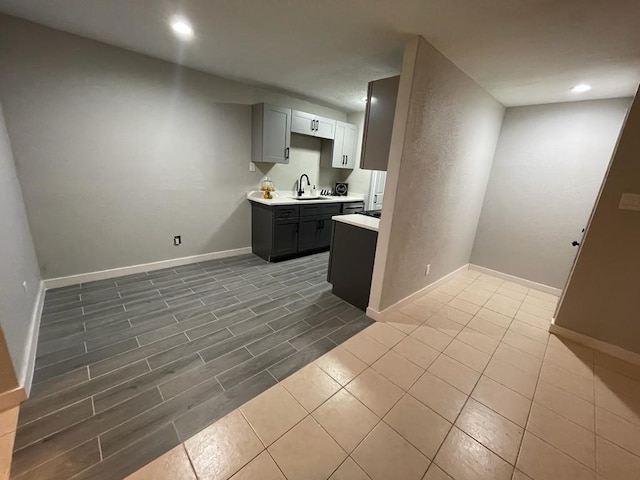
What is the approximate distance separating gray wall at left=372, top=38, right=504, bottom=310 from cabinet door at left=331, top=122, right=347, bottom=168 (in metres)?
2.18

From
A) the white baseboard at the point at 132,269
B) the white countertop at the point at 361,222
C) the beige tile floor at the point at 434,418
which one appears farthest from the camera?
the white baseboard at the point at 132,269

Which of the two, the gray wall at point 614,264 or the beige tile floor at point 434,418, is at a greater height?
the gray wall at point 614,264

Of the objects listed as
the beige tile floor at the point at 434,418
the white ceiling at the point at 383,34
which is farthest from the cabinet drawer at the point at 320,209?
the beige tile floor at the point at 434,418

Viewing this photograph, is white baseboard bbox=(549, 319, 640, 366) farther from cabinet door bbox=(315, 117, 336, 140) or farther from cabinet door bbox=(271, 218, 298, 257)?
cabinet door bbox=(315, 117, 336, 140)

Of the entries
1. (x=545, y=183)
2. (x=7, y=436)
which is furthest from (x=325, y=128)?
(x=7, y=436)

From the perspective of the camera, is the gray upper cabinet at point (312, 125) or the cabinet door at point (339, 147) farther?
the cabinet door at point (339, 147)

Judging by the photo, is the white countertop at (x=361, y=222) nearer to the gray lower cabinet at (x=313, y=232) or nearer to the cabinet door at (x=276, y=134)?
the gray lower cabinet at (x=313, y=232)

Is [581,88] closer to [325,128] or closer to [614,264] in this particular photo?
[614,264]

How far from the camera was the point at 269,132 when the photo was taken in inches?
143

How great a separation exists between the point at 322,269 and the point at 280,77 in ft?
8.26

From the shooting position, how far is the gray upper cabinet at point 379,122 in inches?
86.9

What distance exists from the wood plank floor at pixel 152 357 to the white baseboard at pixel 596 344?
179 centimetres

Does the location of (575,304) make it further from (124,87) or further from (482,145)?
(124,87)

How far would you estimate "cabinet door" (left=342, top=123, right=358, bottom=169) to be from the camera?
15.1 feet
